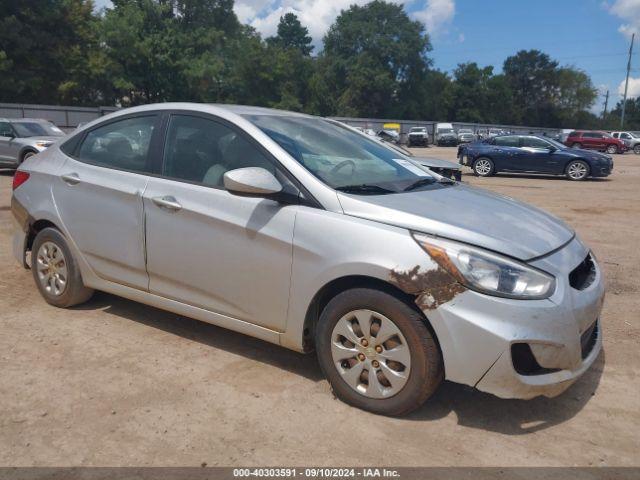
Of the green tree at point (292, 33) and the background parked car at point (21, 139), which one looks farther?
the green tree at point (292, 33)

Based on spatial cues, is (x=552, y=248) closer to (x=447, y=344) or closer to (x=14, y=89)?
(x=447, y=344)

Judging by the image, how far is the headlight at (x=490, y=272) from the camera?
111 inches

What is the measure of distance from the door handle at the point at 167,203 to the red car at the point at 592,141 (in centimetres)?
3711

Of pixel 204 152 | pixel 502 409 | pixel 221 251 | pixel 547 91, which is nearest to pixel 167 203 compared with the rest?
pixel 204 152

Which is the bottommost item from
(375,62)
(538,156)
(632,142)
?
(538,156)

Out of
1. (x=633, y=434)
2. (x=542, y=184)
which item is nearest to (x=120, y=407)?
(x=633, y=434)

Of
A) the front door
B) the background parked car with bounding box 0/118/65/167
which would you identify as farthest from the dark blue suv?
the front door

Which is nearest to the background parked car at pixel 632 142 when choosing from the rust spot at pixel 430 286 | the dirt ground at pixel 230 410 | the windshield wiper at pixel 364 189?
the dirt ground at pixel 230 410

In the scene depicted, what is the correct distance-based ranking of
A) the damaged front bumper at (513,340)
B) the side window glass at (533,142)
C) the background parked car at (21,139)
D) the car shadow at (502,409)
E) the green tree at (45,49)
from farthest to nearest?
the green tree at (45,49), the side window glass at (533,142), the background parked car at (21,139), the car shadow at (502,409), the damaged front bumper at (513,340)

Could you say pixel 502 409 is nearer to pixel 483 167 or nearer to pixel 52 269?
pixel 52 269

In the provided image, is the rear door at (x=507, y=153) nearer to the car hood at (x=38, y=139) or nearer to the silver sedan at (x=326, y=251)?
the car hood at (x=38, y=139)

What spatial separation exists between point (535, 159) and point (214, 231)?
1724 centimetres

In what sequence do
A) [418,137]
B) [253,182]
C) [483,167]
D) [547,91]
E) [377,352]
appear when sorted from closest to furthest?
[377,352] → [253,182] → [483,167] → [418,137] → [547,91]

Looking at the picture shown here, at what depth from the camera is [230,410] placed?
3.18 meters
